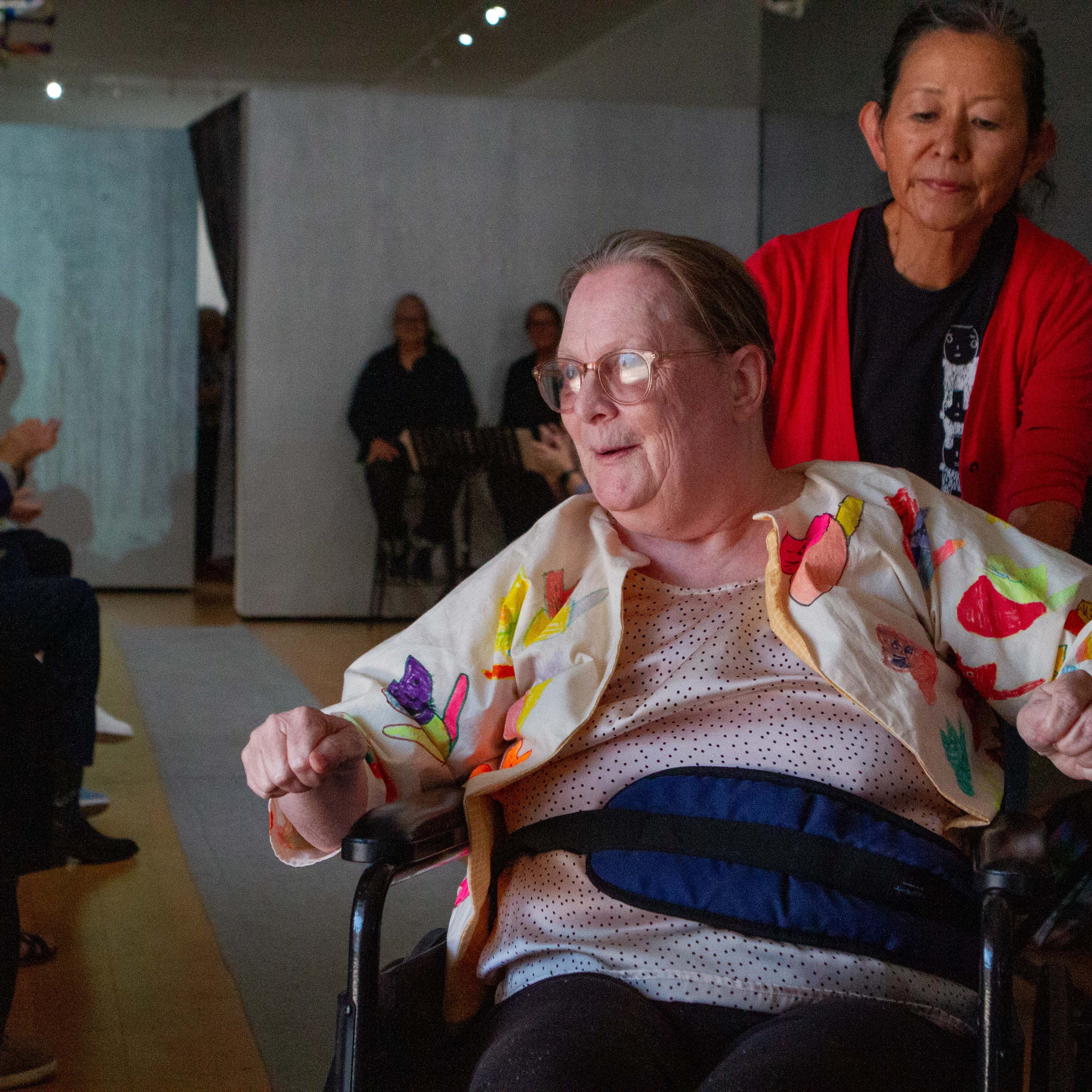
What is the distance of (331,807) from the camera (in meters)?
1.27

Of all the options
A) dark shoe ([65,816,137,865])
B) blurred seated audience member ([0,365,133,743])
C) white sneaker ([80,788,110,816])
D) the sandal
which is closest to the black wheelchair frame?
the sandal

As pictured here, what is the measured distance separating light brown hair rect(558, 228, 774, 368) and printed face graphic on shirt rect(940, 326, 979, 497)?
0.40 metres

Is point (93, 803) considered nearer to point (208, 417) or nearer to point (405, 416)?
point (405, 416)

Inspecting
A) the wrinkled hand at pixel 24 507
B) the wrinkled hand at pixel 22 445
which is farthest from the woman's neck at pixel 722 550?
the wrinkled hand at pixel 24 507

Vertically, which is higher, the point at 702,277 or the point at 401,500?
the point at 702,277

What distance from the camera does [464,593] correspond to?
4.61 ft

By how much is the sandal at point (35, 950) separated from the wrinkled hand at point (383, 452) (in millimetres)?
4598

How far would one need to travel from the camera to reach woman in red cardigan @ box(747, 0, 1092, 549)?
Answer: 1.57 metres

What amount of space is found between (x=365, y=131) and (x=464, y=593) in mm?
6343

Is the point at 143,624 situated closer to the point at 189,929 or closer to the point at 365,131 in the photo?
the point at 365,131

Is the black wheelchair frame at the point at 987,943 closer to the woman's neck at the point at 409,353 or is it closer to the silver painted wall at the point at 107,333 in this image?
the woman's neck at the point at 409,353

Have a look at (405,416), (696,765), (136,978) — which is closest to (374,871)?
(696,765)

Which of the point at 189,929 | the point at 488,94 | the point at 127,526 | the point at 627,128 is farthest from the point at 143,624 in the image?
the point at 488,94

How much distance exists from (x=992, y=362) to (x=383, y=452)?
5.52 metres
